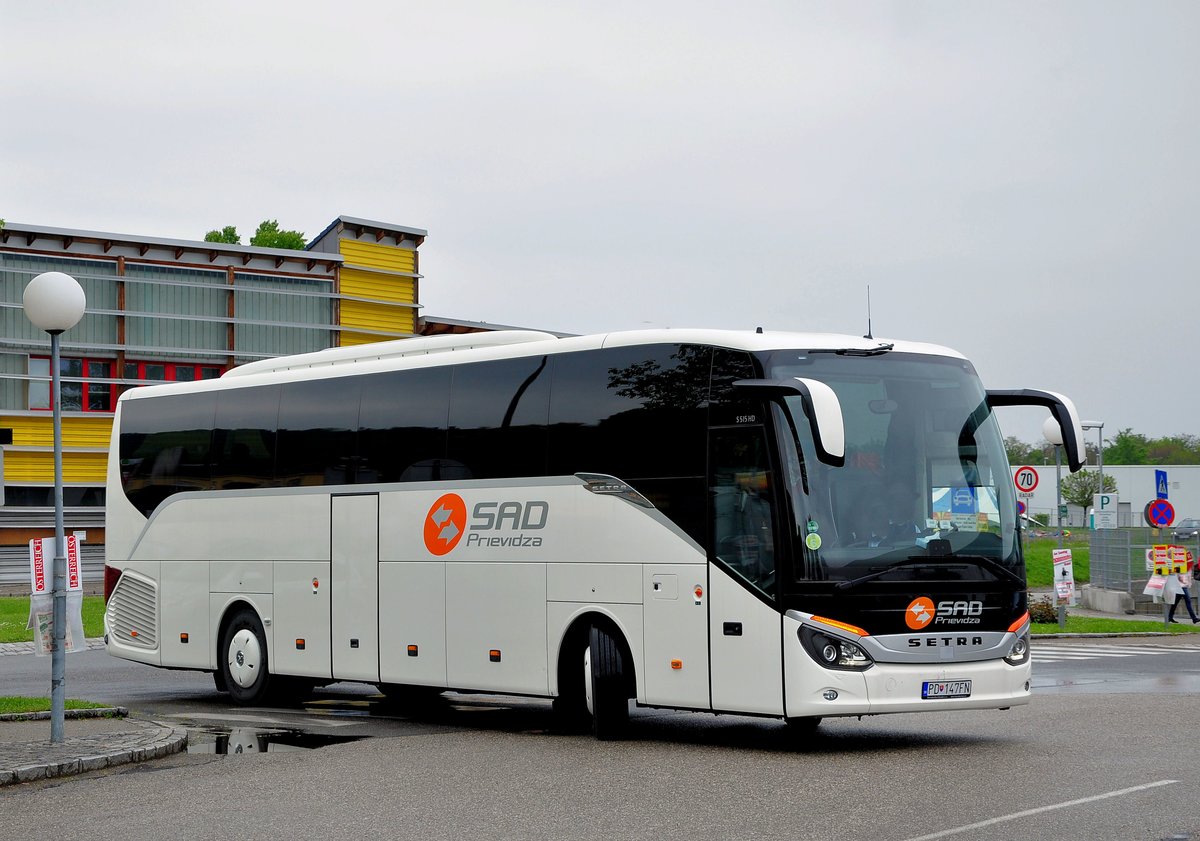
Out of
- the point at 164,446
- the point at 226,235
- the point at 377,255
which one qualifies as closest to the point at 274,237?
the point at 226,235

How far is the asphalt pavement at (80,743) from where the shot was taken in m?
12.0

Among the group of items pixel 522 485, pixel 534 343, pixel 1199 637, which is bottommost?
pixel 1199 637

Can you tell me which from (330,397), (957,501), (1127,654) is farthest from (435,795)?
(1127,654)

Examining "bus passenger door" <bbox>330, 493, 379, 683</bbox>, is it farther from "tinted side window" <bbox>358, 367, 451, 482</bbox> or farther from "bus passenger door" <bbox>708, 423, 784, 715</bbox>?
"bus passenger door" <bbox>708, 423, 784, 715</bbox>

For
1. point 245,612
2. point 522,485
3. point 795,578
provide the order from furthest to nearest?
1. point 245,612
2. point 522,485
3. point 795,578

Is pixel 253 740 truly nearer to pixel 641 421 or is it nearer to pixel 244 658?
pixel 244 658

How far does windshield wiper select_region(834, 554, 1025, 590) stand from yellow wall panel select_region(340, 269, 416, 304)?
37.9 metres

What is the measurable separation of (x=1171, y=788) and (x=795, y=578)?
336 centimetres

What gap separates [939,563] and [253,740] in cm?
646

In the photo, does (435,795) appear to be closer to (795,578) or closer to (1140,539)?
(795,578)

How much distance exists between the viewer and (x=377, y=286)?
49875mm

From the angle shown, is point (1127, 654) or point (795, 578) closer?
point (795, 578)

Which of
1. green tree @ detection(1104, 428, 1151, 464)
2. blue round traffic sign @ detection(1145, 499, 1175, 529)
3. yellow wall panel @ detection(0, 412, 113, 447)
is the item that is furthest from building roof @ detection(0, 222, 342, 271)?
green tree @ detection(1104, 428, 1151, 464)

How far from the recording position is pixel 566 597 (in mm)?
14727
